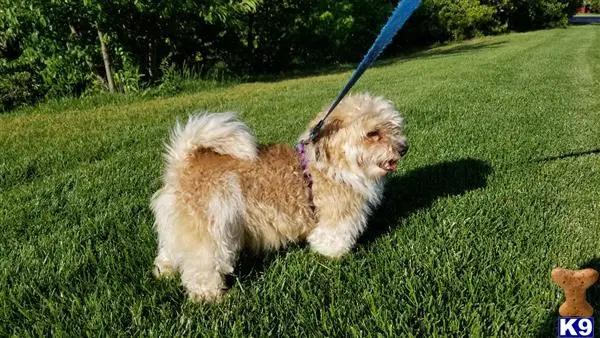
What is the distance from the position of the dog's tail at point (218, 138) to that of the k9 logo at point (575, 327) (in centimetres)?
205

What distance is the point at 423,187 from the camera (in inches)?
202

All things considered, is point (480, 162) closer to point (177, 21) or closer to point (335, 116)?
point (335, 116)

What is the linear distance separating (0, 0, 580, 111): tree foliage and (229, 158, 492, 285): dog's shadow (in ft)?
26.4

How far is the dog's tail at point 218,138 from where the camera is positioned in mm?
3291

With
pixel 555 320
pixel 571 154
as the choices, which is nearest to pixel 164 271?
pixel 555 320

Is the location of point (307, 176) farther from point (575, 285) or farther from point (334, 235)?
point (575, 285)

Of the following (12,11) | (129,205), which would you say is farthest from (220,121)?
(12,11)

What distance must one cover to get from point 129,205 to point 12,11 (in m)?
7.56

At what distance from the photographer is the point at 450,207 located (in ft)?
14.7

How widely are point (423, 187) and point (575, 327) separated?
10.7ft

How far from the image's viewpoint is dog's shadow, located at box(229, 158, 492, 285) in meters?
3.71

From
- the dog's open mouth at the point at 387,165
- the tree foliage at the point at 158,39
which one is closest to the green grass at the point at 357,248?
the dog's open mouth at the point at 387,165

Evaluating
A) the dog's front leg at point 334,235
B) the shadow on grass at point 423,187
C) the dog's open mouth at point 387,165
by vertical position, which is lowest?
the shadow on grass at point 423,187

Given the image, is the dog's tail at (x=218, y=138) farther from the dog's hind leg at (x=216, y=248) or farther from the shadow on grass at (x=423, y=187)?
the shadow on grass at (x=423, y=187)
